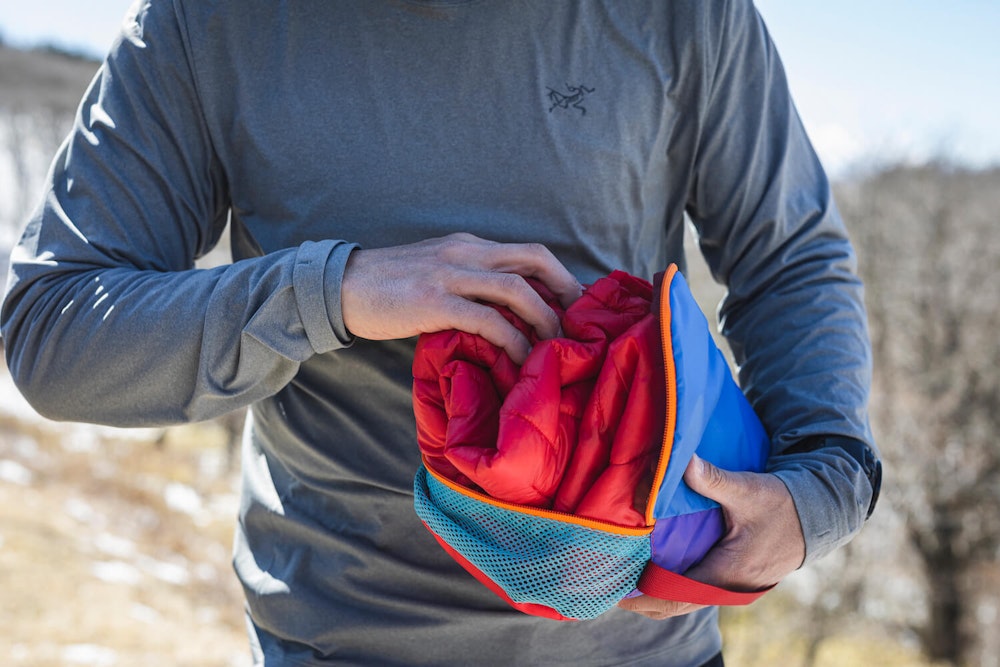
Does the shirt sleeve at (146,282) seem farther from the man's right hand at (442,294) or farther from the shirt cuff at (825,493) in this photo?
the shirt cuff at (825,493)

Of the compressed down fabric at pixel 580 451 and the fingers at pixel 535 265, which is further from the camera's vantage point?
the fingers at pixel 535 265

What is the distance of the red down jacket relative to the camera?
0.96 m

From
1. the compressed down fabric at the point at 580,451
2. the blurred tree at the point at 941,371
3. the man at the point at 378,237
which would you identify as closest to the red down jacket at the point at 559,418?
the compressed down fabric at the point at 580,451

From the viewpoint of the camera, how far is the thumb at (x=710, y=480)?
3.42ft

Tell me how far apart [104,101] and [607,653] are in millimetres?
1039

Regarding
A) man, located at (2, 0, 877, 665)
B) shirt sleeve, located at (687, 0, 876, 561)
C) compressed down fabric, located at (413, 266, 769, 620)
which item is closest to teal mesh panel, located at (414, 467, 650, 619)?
compressed down fabric, located at (413, 266, 769, 620)

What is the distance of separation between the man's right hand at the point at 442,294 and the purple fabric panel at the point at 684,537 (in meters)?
0.26

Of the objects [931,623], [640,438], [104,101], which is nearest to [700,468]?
[640,438]

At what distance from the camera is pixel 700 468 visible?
1047 mm

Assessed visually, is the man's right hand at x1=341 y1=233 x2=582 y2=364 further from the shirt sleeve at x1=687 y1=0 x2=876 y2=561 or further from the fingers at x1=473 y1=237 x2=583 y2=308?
the shirt sleeve at x1=687 y1=0 x2=876 y2=561

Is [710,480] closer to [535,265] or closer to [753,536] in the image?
[753,536]

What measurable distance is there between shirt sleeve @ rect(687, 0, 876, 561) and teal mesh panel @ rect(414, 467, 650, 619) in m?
0.33

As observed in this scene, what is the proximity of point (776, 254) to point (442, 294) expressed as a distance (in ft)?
2.00

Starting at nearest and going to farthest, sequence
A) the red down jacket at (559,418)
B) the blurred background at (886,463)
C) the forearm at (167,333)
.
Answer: the red down jacket at (559,418) < the forearm at (167,333) < the blurred background at (886,463)
